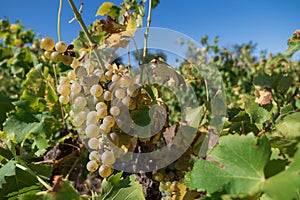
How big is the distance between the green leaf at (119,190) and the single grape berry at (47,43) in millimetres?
385

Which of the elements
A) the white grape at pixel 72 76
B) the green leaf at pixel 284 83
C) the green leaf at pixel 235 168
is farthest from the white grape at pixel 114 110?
the green leaf at pixel 284 83

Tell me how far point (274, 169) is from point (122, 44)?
613 mm

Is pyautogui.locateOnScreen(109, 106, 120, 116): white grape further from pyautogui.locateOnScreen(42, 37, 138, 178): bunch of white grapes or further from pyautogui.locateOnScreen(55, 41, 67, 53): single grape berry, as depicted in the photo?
pyautogui.locateOnScreen(55, 41, 67, 53): single grape berry

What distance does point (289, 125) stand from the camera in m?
0.61

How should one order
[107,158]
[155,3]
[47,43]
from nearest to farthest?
[107,158] < [47,43] < [155,3]

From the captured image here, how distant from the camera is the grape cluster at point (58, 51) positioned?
2.66 ft

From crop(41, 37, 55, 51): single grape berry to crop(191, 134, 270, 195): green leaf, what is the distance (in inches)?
20.9

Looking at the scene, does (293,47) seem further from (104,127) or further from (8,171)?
(8,171)

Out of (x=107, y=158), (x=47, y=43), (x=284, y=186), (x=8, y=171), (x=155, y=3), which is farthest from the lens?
(x=155, y=3)

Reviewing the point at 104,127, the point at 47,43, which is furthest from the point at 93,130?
the point at 47,43

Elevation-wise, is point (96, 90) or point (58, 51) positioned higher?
point (58, 51)

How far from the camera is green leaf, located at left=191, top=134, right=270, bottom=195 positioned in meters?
0.41

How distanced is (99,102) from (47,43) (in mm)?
201

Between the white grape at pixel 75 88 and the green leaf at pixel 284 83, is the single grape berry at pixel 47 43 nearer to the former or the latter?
the white grape at pixel 75 88
